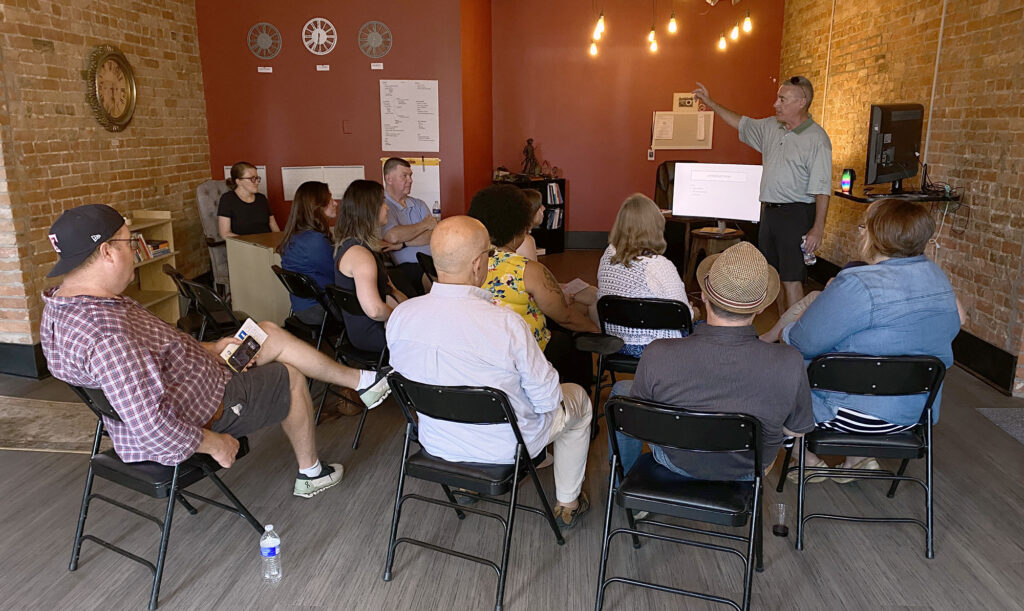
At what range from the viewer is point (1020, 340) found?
13.7 feet

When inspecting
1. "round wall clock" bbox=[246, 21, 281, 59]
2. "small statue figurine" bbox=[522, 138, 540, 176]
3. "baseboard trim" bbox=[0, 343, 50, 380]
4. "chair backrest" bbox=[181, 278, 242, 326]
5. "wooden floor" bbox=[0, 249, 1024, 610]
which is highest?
"round wall clock" bbox=[246, 21, 281, 59]

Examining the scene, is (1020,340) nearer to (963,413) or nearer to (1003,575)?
(963,413)

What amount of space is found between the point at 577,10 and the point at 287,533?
7175 millimetres

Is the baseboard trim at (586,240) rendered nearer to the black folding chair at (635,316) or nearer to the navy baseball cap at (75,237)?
the black folding chair at (635,316)

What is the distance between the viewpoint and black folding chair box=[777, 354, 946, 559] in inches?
97.8

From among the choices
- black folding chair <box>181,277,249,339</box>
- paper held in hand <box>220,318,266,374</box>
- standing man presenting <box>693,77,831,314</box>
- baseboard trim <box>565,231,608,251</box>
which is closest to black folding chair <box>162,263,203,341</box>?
black folding chair <box>181,277,249,339</box>

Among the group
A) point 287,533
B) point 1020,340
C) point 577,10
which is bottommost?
point 287,533

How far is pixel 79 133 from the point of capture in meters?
4.98

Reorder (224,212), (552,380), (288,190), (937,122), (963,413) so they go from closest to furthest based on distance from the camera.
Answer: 1. (552,380)
2. (963,413)
3. (937,122)
4. (224,212)
5. (288,190)

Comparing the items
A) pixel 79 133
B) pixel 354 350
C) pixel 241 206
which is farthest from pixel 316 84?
pixel 354 350

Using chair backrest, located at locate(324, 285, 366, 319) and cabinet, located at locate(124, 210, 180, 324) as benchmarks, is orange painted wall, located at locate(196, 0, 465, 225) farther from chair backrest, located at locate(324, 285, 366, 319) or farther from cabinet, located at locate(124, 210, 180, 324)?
chair backrest, located at locate(324, 285, 366, 319)

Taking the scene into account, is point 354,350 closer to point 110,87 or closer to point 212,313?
point 212,313

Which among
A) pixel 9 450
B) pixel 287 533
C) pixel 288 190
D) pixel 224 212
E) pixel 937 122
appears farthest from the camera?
pixel 288 190

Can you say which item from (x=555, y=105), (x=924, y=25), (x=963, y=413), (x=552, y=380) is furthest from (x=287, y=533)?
(x=555, y=105)
